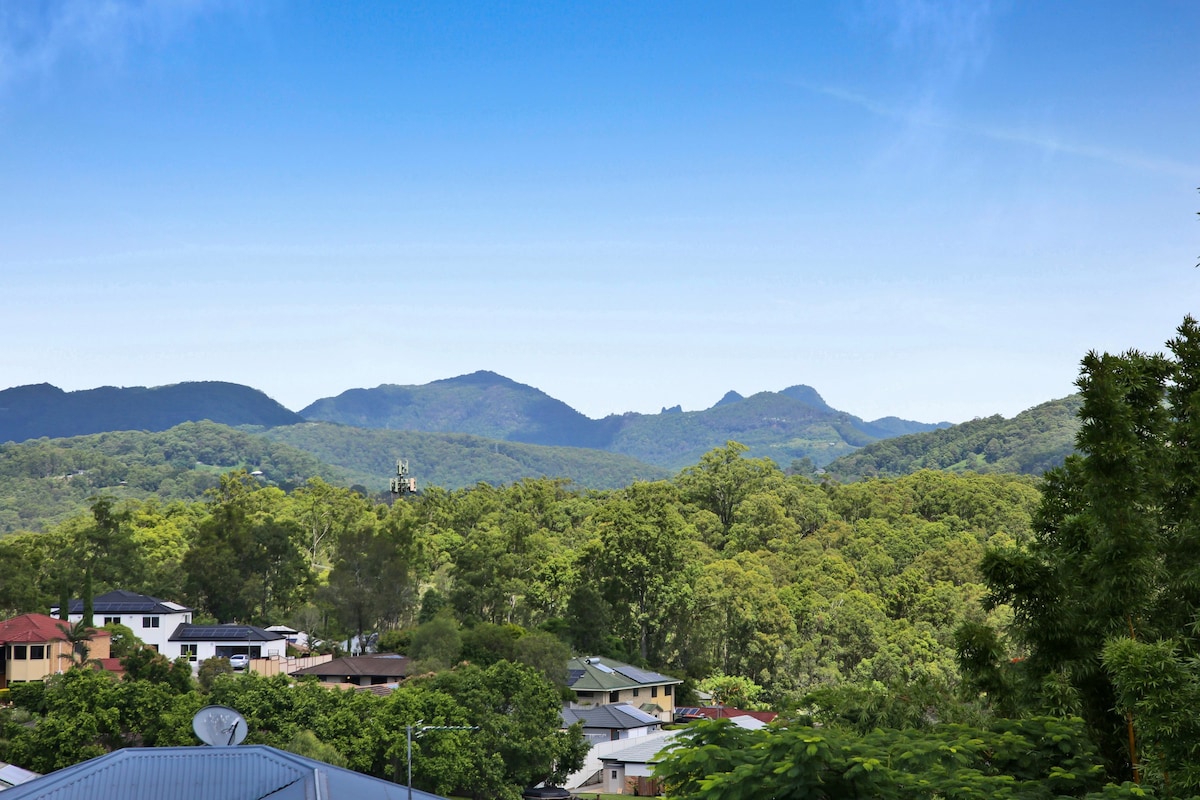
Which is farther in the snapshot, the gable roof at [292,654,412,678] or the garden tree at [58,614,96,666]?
the gable roof at [292,654,412,678]

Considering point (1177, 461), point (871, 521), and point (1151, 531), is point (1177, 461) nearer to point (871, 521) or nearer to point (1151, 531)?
point (1151, 531)

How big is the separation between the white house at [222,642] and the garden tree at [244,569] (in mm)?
8406

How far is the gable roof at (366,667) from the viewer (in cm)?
5128

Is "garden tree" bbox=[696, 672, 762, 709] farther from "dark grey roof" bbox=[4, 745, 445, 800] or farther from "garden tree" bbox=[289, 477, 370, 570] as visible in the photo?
"dark grey roof" bbox=[4, 745, 445, 800]

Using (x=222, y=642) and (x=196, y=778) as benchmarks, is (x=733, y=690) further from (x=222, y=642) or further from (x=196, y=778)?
(x=196, y=778)

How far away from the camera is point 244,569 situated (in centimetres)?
7025

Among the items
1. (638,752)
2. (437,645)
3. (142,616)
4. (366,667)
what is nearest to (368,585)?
(142,616)

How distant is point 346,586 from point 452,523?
27.0m

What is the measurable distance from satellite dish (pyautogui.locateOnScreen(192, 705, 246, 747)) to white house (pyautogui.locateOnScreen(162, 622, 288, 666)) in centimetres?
4514

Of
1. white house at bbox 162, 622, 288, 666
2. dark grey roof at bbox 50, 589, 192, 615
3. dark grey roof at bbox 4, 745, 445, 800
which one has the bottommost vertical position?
white house at bbox 162, 622, 288, 666

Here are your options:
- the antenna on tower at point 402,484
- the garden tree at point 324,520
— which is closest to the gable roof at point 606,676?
the garden tree at point 324,520

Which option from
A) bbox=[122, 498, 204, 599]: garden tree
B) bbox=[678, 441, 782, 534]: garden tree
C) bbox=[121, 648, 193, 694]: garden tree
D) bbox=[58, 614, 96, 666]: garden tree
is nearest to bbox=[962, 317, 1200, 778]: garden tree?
bbox=[121, 648, 193, 694]: garden tree

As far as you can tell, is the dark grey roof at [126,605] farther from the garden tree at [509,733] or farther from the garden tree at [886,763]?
the garden tree at [886,763]

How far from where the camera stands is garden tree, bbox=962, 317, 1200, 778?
14.4 m
